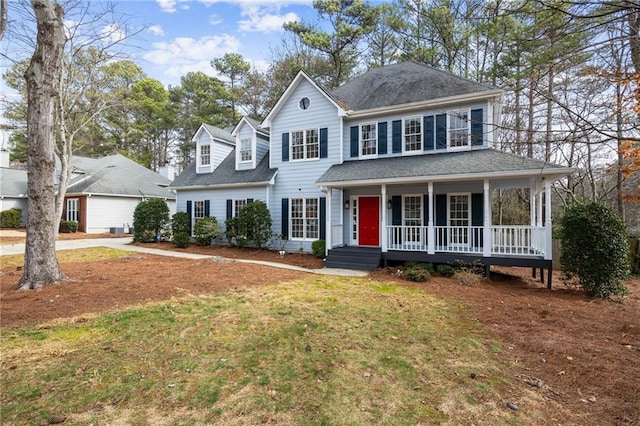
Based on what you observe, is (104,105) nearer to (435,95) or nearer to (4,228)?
(4,228)

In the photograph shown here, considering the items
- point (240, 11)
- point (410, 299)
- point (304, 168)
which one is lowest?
point (410, 299)

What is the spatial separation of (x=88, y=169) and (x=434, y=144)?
26.6 meters

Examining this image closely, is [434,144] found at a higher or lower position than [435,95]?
lower

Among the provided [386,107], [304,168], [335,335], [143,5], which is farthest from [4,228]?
[335,335]

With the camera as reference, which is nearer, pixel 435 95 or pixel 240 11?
pixel 240 11

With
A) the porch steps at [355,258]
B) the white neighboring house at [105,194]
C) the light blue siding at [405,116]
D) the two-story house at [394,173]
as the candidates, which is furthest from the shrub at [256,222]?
the white neighboring house at [105,194]

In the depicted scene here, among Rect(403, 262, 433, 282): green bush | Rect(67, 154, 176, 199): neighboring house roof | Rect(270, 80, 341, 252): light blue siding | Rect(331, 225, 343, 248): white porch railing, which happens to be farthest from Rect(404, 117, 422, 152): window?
Rect(67, 154, 176, 199): neighboring house roof

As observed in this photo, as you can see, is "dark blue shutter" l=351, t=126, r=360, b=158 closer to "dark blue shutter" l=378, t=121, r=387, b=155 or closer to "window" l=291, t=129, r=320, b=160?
"dark blue shutter" l=378, t=121, r=387, b=155

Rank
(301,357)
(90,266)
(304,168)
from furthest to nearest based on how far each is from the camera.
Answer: (304,168) → (90,266) → (301,357)

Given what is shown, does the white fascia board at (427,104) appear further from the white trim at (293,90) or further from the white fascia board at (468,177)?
the white fascia board at (468,177)

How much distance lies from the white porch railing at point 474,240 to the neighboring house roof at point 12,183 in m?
28.3

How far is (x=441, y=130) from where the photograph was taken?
1218 cm

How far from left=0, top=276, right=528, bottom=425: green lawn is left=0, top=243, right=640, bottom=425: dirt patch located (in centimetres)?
45

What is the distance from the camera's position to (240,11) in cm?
1099
